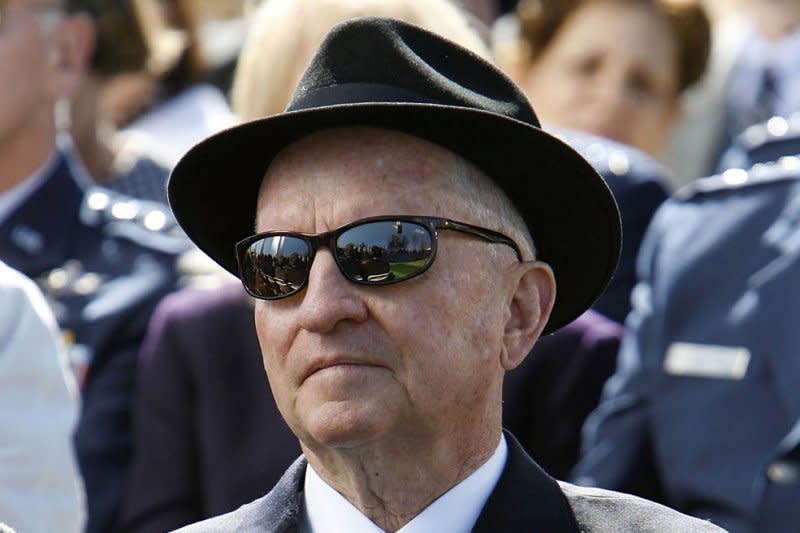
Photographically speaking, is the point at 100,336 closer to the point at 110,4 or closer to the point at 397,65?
the point at 110,4

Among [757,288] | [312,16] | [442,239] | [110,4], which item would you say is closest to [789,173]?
[757,288]

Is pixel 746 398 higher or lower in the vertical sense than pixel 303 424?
lower

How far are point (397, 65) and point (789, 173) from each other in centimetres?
195

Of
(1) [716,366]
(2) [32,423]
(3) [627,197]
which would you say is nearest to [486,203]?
(2) [32,423]

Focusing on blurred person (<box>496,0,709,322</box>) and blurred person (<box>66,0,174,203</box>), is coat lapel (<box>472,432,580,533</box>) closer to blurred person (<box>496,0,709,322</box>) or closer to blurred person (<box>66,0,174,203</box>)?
blurred person (<box>496,0,709,322</box>)

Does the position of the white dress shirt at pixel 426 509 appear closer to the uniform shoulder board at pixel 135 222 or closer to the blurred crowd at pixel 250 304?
the blurred crowd at pixel 250 304

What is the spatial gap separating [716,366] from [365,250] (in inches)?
74.5

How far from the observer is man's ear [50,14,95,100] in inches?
230

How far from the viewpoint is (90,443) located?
195 inches

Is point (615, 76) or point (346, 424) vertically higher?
point (346, 424)

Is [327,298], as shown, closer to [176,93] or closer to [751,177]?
[751,177]

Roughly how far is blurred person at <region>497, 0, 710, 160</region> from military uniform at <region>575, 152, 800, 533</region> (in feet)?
4.12

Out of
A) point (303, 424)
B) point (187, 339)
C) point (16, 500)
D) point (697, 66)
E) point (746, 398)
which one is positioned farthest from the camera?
point (697, 66)

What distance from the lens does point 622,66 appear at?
600 centimetres
